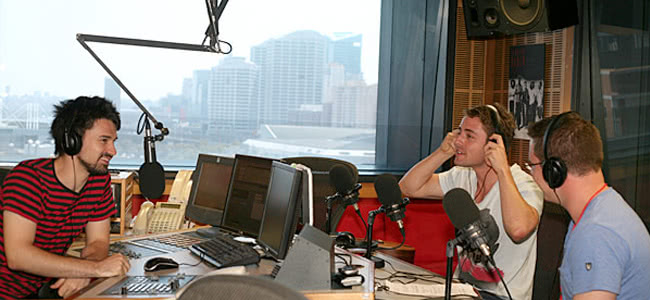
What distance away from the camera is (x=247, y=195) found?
2922 millimetres

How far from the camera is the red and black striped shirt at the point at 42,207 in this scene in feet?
7.79

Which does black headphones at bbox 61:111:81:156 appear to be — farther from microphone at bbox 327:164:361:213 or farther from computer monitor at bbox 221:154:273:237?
microphone at bbox 327:164:361:213

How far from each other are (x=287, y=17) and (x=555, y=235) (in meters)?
2.84

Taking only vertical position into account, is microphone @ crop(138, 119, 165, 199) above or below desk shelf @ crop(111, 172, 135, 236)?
above

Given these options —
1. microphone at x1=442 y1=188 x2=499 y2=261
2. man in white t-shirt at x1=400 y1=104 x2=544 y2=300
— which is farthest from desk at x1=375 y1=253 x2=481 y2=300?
microphone at x1=442 y1=188 x2=499 y2=261

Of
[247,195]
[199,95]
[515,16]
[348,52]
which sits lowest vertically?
[247,195]

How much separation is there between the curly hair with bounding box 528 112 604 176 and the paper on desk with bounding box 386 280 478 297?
63cm

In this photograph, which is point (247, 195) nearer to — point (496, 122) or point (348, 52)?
point (496, 122)

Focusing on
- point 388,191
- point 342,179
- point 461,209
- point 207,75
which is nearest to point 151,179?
point 342,179

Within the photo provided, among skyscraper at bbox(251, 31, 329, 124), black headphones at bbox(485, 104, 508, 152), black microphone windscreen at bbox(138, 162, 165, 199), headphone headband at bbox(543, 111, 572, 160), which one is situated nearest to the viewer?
headphone headband at bbox(543, 111, 572, 160)

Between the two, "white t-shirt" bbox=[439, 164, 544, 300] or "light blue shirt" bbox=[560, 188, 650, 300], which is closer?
"light blue shirt" bbox=[560, 188, 650, 300]

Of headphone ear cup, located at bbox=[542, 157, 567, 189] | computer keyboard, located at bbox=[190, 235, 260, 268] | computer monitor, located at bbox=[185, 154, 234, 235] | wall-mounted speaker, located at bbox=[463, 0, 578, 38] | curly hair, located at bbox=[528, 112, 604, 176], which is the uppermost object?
wall-mounted speaker, located at bbox=[463, 0, 578, 38]

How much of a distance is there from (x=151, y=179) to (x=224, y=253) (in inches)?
31.0

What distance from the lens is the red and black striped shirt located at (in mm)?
2375
